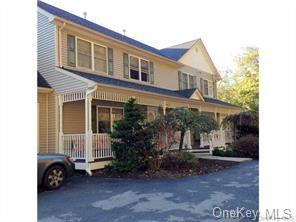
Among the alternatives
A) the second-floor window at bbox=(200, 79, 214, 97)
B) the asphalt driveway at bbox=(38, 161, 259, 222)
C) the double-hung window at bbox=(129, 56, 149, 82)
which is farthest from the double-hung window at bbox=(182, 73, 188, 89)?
the asphalt driveway at bbox=(38, 161, 259, 222)

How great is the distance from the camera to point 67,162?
26.2 ft

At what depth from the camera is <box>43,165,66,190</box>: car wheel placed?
745 centimetres

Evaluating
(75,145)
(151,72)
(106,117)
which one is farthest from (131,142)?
(151,72)

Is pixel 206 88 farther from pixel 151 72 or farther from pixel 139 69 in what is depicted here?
pixel 139 69

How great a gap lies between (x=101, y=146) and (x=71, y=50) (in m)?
4.29

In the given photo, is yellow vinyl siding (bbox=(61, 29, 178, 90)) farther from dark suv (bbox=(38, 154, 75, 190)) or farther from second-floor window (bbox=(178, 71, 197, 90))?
dark suv (bbox=(38, 154, 75, 190))

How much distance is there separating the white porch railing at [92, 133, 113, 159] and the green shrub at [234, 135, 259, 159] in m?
7.25

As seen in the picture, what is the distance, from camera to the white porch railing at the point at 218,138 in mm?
15899

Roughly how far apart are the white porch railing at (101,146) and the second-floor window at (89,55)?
3.42 m

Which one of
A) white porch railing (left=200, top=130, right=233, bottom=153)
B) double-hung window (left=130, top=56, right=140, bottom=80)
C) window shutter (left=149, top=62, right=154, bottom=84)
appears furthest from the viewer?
window shutter (left=149, top=62, right=154, bottom=84)

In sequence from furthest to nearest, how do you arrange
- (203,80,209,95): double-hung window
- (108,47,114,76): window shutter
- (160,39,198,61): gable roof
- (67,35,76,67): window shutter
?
(203,80,209,95): double-hung window < (160,39,198,61): gable roof < (108,47,114,76): window shutter < (67,35,76,67): window shutter
